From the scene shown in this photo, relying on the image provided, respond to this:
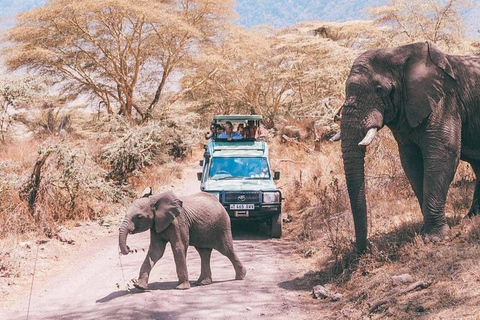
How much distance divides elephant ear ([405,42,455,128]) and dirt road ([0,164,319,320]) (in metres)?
2.69

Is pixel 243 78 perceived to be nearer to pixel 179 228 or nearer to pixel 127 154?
pixel 127 154

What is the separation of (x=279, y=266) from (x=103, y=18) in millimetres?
17531

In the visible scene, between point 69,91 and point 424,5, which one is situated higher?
point 424,5

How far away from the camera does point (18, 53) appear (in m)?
23.2

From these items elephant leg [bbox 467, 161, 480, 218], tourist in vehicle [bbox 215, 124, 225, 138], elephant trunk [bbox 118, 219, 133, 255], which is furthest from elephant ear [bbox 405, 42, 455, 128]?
tourist in vehicle [bbox 215, 124, 225, 138]

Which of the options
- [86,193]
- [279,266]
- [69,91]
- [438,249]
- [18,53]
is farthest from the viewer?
[69,91]

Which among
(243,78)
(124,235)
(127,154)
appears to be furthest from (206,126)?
(124,235)

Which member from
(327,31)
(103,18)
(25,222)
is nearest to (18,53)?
(103,18)

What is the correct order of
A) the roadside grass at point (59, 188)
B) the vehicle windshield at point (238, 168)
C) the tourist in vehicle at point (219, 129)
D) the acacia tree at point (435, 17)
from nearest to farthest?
the roadside grass at point (59, 188)
the vehicle windshield at point (238, 168)
the tourist in vehicle at point (219, 129)
the acacia tree at point (435, 17)

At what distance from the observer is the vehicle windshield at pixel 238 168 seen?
1202cm

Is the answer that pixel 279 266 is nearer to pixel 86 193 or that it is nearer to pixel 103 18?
pixel 86 193

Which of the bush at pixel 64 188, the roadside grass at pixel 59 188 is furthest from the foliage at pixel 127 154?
the bush at pixel 64 188

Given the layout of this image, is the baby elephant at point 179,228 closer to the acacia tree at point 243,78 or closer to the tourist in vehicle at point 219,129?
the tourist in vehicle at point 219,129

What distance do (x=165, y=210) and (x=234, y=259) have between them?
1320mm
